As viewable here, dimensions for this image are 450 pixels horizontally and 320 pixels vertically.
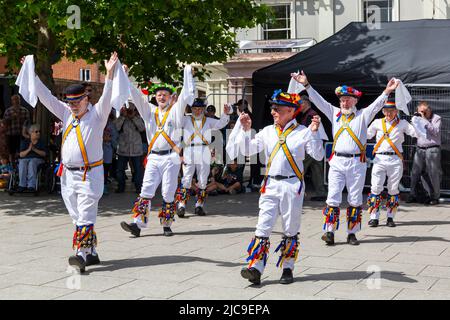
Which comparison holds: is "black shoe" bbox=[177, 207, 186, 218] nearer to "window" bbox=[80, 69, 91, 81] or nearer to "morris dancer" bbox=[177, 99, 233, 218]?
"morris dancer" bbox=[177, 99, 233, 218]

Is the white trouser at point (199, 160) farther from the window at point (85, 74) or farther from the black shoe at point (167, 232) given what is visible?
the window at point (85, 74)

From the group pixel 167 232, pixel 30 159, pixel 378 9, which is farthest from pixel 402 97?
pixel 378 9

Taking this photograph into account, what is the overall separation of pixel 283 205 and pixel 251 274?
0.78 m

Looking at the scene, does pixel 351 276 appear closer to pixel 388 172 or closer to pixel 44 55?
pixel 388 172

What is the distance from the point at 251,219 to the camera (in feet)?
37.2

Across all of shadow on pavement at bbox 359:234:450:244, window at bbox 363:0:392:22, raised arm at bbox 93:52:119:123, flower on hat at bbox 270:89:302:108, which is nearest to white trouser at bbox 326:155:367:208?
shadow on pavement at bbox 359:234:450:244

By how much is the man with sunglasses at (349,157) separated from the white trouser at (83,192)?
3.16 m

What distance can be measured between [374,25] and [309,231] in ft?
26.2

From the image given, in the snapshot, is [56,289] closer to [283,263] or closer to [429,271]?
[283,263]

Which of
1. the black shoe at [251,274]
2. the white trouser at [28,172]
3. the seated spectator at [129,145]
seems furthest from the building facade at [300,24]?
the black shoe at [251,274]

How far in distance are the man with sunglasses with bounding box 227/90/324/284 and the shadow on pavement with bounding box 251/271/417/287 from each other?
221mm

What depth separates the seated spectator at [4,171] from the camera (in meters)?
15.8

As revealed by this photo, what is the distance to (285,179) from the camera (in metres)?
Result: 6.84
